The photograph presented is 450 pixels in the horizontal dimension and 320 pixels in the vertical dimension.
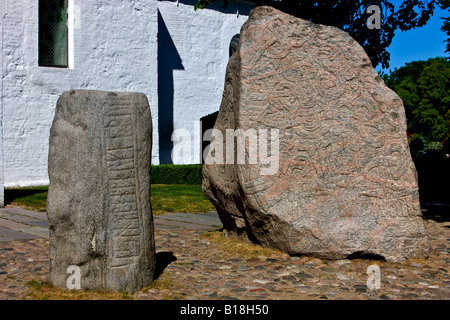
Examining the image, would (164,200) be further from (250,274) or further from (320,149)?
(250,274)

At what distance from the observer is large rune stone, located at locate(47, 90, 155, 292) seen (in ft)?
12.7

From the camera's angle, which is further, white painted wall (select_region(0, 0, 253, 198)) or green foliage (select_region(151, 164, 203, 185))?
green foliage (select_region(151, 164, 203, 185))

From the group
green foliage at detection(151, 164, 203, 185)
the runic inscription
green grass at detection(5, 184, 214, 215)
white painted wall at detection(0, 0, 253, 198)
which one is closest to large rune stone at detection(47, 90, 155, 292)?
the runic inscription

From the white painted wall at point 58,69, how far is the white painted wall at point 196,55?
187cm

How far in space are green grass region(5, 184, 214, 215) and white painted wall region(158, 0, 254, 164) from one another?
19.5 feet

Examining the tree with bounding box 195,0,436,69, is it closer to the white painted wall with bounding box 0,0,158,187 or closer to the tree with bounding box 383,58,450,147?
the white painted wall with bounding box 0,0,158,187

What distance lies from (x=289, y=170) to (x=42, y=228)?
151 inches

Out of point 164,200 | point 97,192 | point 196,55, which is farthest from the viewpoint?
point 196,55

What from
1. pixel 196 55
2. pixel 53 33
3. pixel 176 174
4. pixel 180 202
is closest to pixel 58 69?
pixel 53 33

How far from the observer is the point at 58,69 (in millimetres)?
14203

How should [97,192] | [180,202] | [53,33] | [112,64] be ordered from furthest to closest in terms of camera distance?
1. [112,64]
2. [53,33]
3. [180,202]
4. [97,192]

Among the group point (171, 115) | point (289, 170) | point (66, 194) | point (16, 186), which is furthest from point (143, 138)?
point (171, 115)

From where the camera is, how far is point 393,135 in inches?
207

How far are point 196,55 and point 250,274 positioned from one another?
1469 cm
